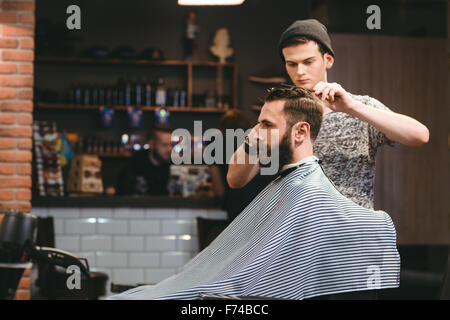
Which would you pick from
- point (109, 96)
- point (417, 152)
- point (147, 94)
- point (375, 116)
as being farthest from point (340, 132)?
point (109, 96)

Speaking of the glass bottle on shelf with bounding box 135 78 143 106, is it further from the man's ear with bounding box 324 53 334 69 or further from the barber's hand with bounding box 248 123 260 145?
the barber's hand with bounding box 248 123 260 145

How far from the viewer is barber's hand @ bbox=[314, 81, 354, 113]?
1.89 metres

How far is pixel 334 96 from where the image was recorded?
1.90 metres

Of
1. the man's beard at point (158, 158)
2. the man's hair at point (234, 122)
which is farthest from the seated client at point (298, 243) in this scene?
the man's beard at point (158, 158)

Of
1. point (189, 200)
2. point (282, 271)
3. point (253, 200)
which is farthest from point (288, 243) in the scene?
point (189, 200)

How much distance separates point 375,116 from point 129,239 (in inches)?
94.8

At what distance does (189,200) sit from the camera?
159 inches

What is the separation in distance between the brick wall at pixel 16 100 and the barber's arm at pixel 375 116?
190cm

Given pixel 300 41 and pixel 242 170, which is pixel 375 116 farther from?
pixel 242 170

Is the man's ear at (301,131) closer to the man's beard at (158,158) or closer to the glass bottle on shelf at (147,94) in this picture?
the man's beard at (158,158)

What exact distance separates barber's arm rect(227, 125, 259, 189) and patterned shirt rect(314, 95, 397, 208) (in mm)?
226

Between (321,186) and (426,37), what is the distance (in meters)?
4.20

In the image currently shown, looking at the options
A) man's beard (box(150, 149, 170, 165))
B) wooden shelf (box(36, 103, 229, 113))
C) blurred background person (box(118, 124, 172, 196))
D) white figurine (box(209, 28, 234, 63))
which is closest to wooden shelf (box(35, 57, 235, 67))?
white figurine (box(209, 28, 234, 63))
